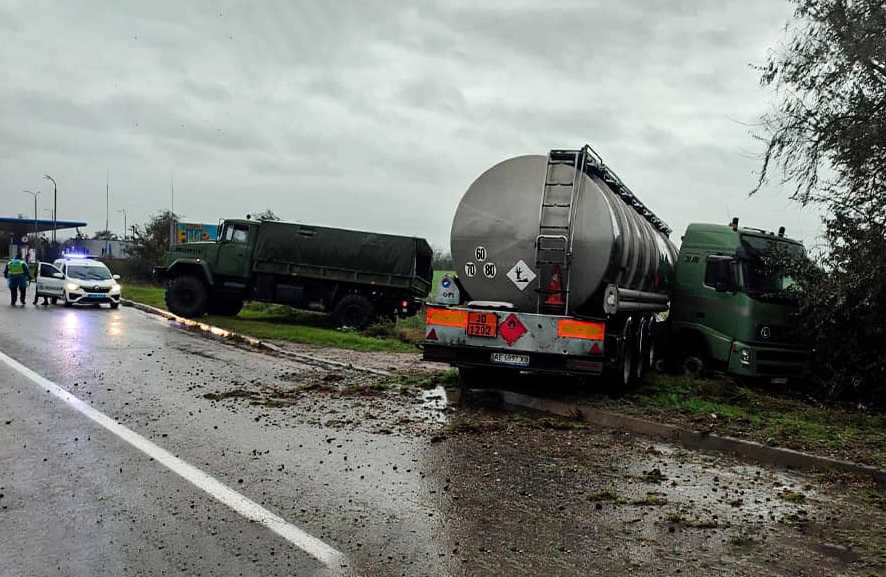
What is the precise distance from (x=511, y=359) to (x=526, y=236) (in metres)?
1.67

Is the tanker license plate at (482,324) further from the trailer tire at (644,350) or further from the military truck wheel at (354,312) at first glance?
the military truck wheel at (354,312)

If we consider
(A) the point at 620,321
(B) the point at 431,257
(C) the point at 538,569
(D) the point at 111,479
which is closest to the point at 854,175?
(A) the point at 620,321

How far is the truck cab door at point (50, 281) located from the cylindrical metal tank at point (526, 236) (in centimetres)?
2023

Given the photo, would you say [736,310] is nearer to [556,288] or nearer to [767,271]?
[767,271]

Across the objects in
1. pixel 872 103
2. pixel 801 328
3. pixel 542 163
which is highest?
pixel 872 103

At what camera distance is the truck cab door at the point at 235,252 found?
2302 cm

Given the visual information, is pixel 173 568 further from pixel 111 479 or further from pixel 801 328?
pixel 801 328

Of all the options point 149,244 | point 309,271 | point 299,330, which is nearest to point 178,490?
point 299,330

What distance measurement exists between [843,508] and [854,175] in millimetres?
6725

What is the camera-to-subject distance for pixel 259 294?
902 inches

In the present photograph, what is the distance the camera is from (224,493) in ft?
18.2

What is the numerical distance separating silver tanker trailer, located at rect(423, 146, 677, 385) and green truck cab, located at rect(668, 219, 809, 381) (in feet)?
9.39

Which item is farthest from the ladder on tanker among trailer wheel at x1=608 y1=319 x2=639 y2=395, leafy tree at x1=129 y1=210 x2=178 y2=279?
leafy tree at x1=129 y1=210 x2=178 y2=279

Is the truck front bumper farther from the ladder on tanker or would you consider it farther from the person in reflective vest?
the person in reflective vest
